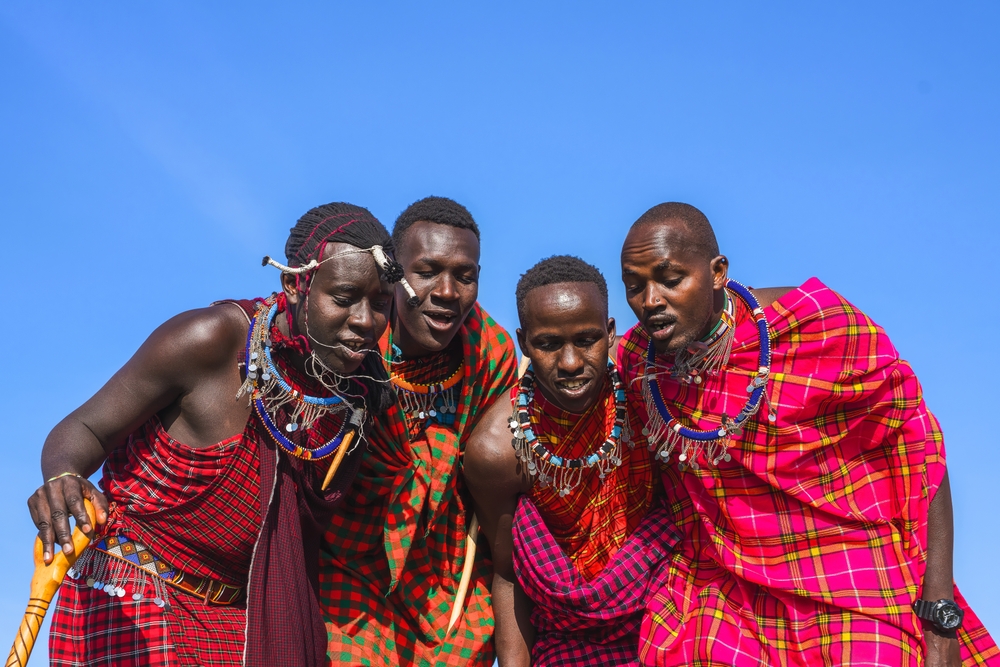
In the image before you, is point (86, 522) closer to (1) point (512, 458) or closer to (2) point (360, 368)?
(2) point (360, 368)

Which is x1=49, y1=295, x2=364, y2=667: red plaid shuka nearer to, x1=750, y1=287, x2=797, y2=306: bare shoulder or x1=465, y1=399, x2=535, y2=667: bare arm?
x1=465, y1=399, x2=535, y2=667: bare arm

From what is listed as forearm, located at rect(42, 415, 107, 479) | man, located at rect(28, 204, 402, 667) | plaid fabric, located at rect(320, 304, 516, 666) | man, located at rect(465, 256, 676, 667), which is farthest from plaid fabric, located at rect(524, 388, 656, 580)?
forearm, located at rect(42, 415, 107, 479)

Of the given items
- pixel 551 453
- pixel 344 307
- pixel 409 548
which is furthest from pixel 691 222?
pixel 409 548

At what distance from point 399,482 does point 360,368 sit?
0.79 meters

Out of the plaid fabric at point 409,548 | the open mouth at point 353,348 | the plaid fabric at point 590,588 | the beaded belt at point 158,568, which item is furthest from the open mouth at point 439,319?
the beaded belt at point 158,568

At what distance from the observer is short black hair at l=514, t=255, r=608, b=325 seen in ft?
18.2

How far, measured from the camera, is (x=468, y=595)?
6.05 m

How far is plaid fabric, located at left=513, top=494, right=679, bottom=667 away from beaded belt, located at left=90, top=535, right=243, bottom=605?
159cm

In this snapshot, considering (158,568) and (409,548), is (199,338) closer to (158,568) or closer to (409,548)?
(158,568)

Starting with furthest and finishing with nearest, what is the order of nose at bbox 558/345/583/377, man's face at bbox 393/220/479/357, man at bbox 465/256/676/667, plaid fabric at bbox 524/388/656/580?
man's face at bbox 393/220/479/357 < plaid fabric at bbox 524/388/656/580 < man at bbox 465/256/676/667 < nose at bbox 558/345/583/377

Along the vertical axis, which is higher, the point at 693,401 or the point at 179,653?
the point at 693,401

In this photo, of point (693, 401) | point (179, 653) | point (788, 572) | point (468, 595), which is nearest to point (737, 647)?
point (788, 572)

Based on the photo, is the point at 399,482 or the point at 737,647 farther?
the point at 399,482

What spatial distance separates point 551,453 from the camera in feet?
18.4
